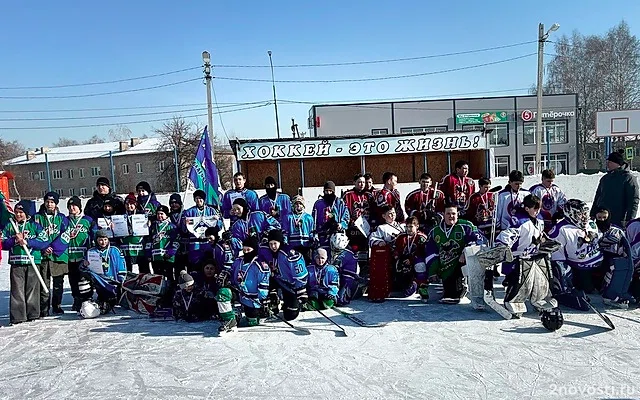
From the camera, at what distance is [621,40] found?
127ft

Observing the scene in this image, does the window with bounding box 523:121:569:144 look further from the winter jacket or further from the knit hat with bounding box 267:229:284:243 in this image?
the knit hat with bounding box 267:229:284:243

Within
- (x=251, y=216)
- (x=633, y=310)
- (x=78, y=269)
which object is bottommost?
(x=633, y=310)

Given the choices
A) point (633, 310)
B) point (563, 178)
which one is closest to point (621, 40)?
point (563, 178)

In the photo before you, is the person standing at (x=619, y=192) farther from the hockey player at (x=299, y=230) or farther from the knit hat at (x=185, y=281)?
the knit hat at (x=185, y=281)

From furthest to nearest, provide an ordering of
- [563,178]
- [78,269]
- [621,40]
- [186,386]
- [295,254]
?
[621,40] < [563,178] < [78,269] < [295,254] < [186,386]

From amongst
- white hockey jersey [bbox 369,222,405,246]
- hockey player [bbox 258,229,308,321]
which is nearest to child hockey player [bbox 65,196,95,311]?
hockey player [bbox 258,229,308,321]

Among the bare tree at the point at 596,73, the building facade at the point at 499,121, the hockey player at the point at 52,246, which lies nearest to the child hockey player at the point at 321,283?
the hockey player at the point at 52,246

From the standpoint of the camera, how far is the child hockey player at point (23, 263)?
17.1 feet

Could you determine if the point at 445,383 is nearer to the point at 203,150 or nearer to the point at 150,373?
the point at 150,373

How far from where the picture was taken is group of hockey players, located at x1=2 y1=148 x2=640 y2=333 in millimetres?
4859

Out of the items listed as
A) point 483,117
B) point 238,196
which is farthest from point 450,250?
point 483,117

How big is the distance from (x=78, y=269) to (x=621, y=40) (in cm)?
4519

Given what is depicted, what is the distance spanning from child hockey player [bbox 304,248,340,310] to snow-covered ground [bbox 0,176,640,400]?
177mm

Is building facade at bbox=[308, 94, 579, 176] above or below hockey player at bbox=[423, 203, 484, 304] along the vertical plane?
above
